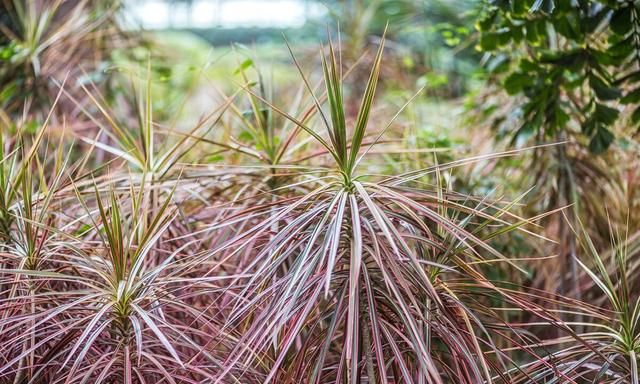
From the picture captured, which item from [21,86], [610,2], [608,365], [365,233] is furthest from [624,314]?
[21,86]

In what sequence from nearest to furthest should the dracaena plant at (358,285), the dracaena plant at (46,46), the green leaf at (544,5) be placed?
the dracaena plant at (358,285) < the green leaf at (544,5) < the dracaena plant at (46,46)

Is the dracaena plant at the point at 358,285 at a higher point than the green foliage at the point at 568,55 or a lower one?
lower

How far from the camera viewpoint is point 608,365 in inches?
A: 50.9

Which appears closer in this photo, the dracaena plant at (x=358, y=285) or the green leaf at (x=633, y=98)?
the dracaena plant at (x=358, y=285)

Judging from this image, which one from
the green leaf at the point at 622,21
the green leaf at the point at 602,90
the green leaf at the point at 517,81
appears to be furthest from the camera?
the green leaf at the point at 517,81

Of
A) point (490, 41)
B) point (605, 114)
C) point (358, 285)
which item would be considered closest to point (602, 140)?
point (605, 114)

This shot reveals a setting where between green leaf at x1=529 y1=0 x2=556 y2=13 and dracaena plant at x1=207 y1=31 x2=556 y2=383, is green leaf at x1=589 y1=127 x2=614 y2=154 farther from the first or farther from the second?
dracaena plant at x1=207 y1=31 x2=556 y2=383

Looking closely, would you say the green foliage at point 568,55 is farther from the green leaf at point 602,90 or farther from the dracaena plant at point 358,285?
the dracaena plant at point 358,285

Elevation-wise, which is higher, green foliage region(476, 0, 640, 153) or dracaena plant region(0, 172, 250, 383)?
green foliage region(476, 0, 640, 153)

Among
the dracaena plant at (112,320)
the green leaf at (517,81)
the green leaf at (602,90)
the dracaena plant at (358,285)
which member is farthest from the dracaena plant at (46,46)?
the green leaf at (602,90)

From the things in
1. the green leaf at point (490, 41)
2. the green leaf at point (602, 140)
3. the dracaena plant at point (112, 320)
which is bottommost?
the dracaena plant at point (112, 320)

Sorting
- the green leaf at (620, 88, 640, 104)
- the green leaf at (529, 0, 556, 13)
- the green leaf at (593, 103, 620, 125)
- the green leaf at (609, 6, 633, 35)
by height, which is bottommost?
the green leaf at (593, 103, 620, 125)

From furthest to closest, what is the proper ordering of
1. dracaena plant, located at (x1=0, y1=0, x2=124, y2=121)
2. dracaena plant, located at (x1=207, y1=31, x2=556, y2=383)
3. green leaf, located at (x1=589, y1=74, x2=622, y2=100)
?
dracaena plant, located at (x1=0, y1=0, x2=124, y2=121) < green leaf, located at (x1=589, y1=74, x2=622, y2=100) < dracaena plant, located at (x1=207, y1=31, x2=556, y2=383)

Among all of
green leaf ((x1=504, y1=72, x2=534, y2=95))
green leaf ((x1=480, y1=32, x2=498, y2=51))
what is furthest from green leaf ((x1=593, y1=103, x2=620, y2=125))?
green leaf ((x1=480, y1=32, x2=498, y2=51))
